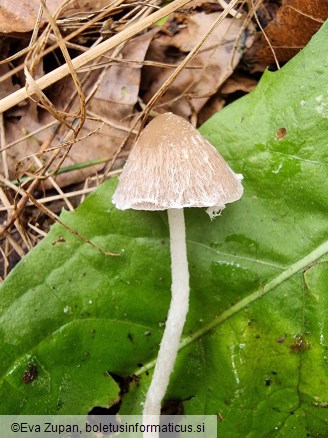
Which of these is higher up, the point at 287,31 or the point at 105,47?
the point at 105,47

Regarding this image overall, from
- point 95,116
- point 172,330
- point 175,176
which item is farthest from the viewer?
point 95,116

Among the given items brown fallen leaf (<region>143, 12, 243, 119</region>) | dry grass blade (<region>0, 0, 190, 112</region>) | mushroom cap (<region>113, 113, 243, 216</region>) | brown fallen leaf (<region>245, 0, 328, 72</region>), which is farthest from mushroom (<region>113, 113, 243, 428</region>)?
brown fallen leaf (<region>245, 0, 328, 72</region>)

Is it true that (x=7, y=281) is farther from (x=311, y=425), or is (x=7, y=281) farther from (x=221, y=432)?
(x=311, y=425)

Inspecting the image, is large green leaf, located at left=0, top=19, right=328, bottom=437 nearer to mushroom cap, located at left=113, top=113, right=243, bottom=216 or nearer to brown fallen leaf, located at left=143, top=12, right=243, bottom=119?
mushroom cap, located at left=113, top=113, right=243, bottom=216

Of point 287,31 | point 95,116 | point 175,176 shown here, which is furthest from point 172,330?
point 287,31

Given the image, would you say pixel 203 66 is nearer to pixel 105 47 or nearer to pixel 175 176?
pixel 105 47

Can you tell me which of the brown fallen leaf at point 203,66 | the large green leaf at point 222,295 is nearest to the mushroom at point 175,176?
the large green leaf at point 222,295

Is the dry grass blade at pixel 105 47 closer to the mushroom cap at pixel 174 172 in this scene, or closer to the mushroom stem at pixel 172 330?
the mushroom cap at pixel 174 172

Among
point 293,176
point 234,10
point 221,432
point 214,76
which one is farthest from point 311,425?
point 234,10

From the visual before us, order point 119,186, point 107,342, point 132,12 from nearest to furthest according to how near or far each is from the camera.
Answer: point 119,186 → point 107,342 → point 132,12
